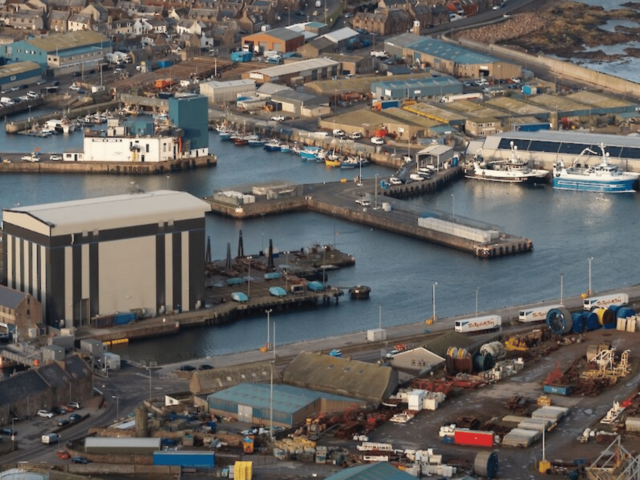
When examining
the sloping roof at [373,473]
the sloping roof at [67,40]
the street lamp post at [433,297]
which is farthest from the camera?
the sloping roof at [67,40]

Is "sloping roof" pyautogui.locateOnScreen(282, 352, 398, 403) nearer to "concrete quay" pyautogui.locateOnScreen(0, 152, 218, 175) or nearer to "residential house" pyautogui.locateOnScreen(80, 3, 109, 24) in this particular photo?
"concrete quay" pyautogui.locateOnScreen(0, 152, 218, 175)

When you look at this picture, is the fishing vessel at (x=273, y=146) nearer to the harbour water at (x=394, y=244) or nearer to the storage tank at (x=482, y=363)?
the harbour water at (x=394, y=244)

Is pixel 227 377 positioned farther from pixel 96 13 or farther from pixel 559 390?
pixel 96 13

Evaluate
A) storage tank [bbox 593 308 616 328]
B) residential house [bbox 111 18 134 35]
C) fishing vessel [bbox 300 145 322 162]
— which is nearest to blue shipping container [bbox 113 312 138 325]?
storage tank [bbox 593 308 616 328]

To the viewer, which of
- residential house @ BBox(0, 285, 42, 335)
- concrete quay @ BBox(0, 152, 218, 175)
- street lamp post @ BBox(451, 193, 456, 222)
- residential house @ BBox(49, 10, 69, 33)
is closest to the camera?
residential house @ BBox(0, 285, 42, 335)

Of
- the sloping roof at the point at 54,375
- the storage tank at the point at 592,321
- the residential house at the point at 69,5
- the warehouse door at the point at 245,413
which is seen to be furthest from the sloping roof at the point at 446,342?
the residential house at the point at 69,5

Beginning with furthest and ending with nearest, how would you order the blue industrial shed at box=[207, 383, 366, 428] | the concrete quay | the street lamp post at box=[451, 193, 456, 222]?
the concrete quay, the street lamp post at box=[451, 193, 456, 222], the blue industrial shed at box=[207, 383, 366, 428]
